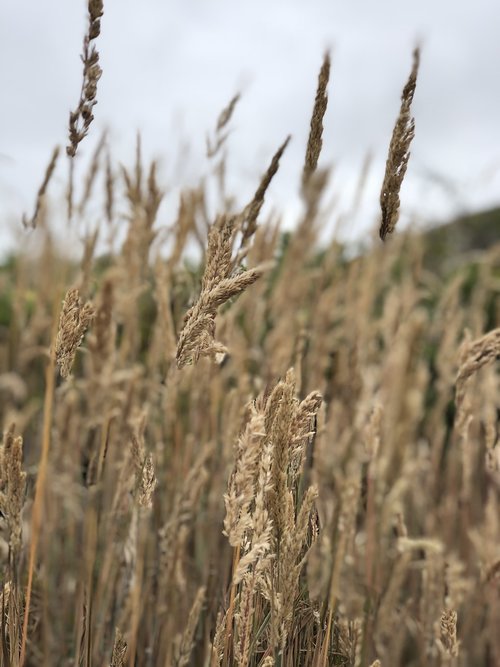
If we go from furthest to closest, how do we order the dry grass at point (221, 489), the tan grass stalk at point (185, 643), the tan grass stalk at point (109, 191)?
1. the tan grass stalk at point (109, 191)
2. the tan grass stalk at point (185, 643)
3. the dry grass at point (221, 489)

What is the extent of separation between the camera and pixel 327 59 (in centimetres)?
97

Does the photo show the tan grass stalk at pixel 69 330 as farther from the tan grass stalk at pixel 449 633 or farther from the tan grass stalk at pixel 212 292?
the tan grass stalk at pixel 449 633

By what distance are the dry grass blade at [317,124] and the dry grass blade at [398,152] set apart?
0.32 ft

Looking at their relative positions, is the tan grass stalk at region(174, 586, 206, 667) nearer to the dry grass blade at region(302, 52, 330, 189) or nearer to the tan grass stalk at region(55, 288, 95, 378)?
the tan grass stalk at region(55, 288, 95, 378)

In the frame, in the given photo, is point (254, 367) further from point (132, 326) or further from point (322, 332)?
point (132, 326)

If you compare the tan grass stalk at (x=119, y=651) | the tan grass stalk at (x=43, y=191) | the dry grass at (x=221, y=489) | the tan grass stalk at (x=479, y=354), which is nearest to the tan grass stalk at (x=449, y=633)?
the dry grass at (x=221, y=489)

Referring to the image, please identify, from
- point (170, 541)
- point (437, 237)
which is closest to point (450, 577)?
point (170, 541)

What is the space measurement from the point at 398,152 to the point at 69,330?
20.5 inches

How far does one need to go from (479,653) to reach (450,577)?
94 cm

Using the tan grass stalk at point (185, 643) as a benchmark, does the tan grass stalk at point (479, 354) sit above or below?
above

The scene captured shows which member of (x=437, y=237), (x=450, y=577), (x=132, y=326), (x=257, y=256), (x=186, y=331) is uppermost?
(x=437, y=237)

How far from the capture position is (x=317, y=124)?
98 centimetres

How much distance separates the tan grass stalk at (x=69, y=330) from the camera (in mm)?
1036

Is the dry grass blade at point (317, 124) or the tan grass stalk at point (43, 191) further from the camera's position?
the tan grass stalk at point (43, 191)
